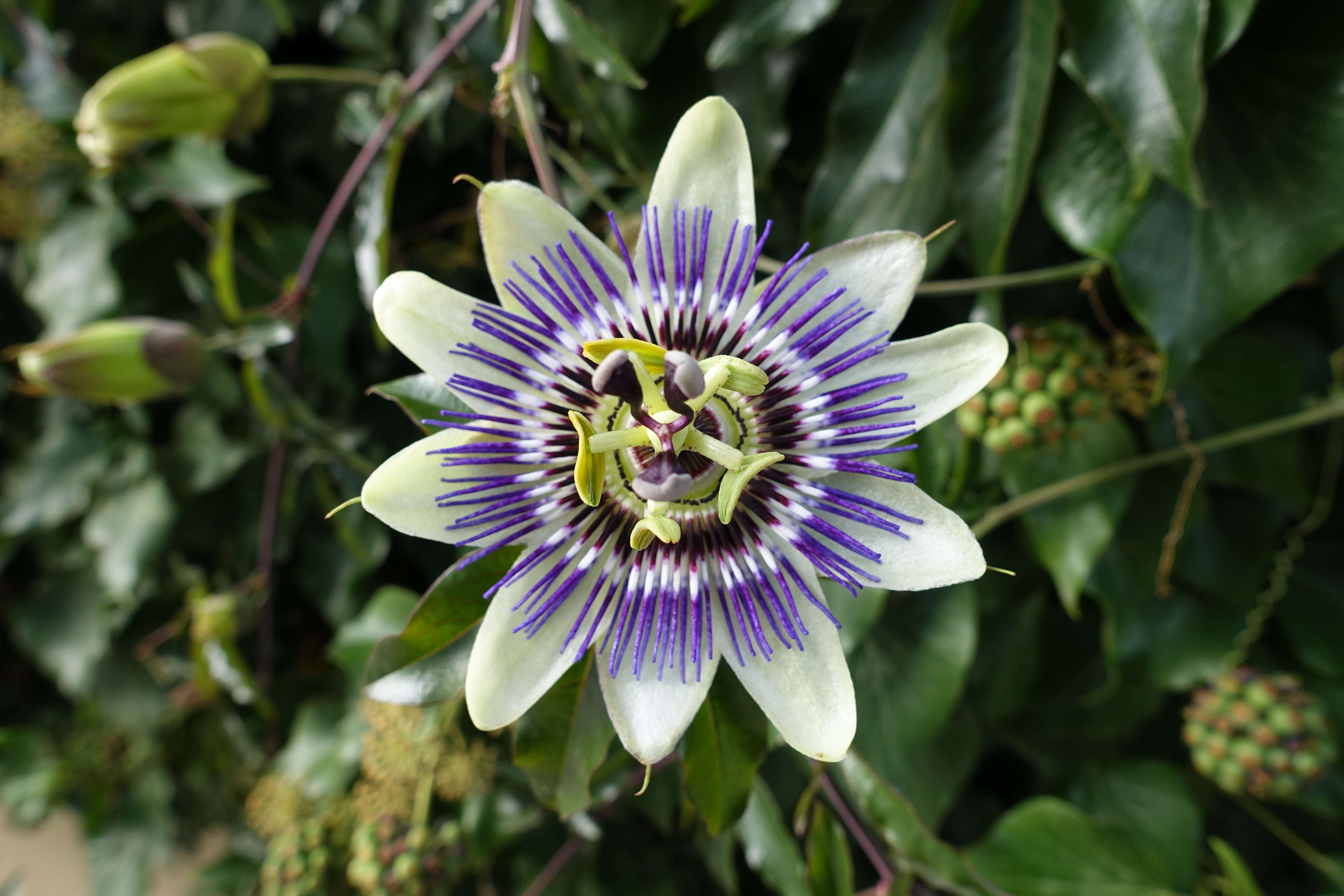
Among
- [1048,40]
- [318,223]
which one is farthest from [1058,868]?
[318,223]

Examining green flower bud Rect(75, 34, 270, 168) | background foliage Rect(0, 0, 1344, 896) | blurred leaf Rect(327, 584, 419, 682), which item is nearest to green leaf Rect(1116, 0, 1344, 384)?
background foliage Rect(0, 0, 1344, 896)

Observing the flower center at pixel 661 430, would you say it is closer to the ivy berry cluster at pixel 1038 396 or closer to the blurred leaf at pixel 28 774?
the ivy berry cluster at pixel 1038 396

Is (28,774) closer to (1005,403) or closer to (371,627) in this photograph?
(371,627)

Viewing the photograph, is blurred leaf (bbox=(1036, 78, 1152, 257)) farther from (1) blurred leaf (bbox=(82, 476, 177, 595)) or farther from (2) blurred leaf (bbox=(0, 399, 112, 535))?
(2) blurred leaf (bbox=(0, 399, 112, 535))

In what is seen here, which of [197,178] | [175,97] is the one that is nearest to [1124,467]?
[175,97]

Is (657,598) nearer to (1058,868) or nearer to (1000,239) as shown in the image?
(1000,239)
